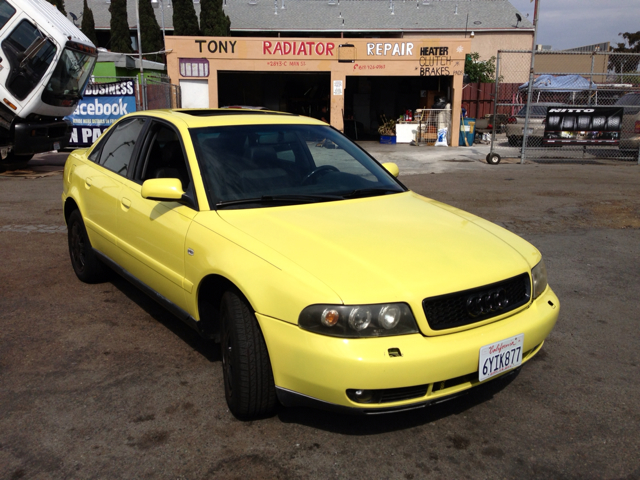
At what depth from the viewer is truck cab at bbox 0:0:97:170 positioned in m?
11.9

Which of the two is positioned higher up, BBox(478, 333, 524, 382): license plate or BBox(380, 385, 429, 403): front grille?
BBox(478, 333, 524, 382): license plate

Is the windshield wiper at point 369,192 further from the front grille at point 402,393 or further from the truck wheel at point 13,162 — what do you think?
the truck wheel at point 13,162

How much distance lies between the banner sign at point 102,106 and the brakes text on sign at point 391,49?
10.2 m

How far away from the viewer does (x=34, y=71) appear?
1226cm

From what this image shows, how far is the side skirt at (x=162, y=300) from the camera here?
3420 mm

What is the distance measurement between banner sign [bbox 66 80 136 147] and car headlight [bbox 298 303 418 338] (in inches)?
602

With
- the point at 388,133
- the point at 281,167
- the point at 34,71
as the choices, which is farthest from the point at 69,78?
the point at 388,133

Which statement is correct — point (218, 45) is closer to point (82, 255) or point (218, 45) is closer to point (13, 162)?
point (13, 162)

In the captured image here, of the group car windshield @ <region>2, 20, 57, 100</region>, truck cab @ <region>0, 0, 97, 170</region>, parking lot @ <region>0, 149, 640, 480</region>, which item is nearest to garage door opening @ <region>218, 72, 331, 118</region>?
truck cab @ <region>0, 0, 97, 170</region>

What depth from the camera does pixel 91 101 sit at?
54.0 ft

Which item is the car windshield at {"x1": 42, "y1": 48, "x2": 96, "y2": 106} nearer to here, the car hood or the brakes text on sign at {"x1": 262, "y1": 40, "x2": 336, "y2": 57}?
the brakes text on sign at {"x1": 262, "y1": 40, "x2": 336, "y2": 57}

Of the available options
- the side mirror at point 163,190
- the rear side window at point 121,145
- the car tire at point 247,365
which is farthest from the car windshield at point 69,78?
the car tire at point 247,365

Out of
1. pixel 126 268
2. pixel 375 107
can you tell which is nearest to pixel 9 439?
pixel 126 268

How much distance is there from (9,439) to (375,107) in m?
28.9
